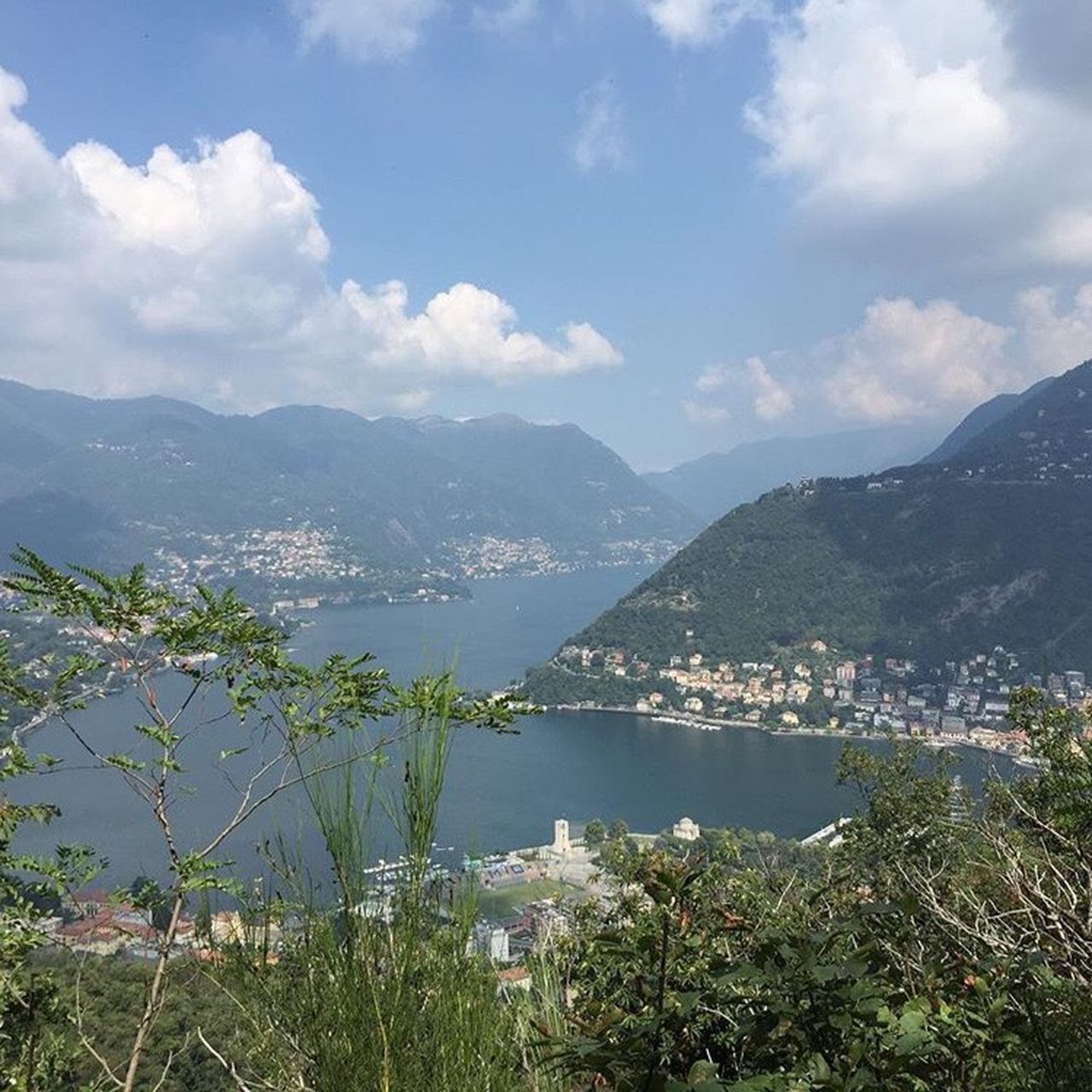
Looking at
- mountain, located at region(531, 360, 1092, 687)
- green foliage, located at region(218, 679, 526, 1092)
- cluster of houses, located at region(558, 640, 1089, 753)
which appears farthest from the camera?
mountain, located at region(531, 360, 1092, 687)

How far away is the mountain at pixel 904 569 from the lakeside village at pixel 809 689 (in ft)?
4.36

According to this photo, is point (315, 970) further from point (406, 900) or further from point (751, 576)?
point (751, 576)

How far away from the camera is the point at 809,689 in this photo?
39.5m

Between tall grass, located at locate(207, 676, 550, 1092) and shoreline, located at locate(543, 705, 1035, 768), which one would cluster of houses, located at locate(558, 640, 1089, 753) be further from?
tall grass, located at locate(207, 676, 550, 1092)

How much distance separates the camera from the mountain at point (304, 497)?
275ft

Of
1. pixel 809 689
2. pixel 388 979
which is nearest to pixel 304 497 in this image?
pixel 809 689

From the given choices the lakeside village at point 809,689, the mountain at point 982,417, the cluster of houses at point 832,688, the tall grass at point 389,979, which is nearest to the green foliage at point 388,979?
the tall grass at point 389,979

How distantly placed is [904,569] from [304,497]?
82805 mm

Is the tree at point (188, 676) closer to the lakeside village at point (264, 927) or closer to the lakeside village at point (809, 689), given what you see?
the lakeside village at point (264, 927)

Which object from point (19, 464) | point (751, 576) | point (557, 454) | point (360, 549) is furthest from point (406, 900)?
point (557, 454)

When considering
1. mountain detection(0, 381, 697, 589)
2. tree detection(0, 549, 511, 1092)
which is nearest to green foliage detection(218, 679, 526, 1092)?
tree detection(0, 549, 511, 1092)

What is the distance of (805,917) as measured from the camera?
0.92 meters

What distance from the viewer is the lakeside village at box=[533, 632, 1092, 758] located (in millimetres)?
34031

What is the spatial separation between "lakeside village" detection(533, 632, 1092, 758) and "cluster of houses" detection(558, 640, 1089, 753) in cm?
5
